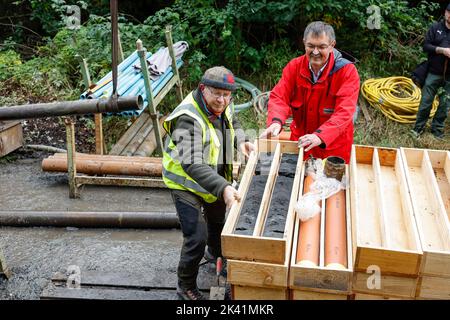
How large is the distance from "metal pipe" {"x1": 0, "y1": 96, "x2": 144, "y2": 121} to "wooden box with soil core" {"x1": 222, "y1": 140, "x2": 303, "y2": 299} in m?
0.86

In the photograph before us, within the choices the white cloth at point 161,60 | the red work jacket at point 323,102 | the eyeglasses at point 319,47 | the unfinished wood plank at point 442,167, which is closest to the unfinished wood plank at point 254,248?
the red work jacket at point 323,102

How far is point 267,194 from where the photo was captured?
10.5ft

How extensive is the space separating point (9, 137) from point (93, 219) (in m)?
2.90

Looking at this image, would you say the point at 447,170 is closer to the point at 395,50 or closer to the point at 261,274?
the point at 261,274

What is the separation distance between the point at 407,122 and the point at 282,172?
5.34 metres

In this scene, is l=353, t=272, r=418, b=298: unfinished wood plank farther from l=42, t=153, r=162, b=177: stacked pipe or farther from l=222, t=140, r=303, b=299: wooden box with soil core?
l=42, t=153, r=162, b=177: stacked pipe

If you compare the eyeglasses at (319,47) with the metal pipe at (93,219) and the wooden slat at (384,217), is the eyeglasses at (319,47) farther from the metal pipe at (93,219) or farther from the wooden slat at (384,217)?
the metal pipe at (93,219)

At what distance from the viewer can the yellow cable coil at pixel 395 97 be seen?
816cm

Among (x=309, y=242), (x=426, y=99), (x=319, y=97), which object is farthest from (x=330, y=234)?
(x=426, y=99)

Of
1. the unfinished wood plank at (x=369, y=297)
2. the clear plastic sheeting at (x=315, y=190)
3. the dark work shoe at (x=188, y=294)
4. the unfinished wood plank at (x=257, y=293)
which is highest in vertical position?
the clear plastic sheeting at (x=315, y=190)

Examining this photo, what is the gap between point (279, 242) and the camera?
2551 mm

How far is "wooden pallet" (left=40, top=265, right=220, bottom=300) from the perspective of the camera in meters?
3.91

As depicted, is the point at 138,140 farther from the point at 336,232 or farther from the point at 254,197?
the point at 336,232

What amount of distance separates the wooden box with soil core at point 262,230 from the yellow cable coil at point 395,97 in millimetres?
5116
